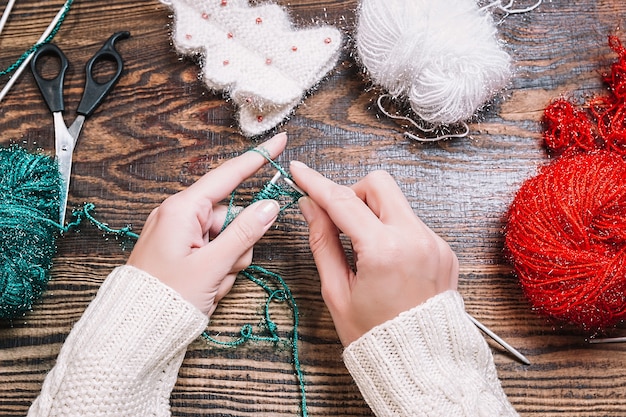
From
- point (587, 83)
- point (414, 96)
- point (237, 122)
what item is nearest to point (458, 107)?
point (414, 96)

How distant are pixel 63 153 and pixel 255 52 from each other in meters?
0.41

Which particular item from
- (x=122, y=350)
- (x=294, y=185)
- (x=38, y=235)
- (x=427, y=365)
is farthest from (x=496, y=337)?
(x=38, y=235)

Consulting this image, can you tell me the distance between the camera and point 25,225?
3.11 ft

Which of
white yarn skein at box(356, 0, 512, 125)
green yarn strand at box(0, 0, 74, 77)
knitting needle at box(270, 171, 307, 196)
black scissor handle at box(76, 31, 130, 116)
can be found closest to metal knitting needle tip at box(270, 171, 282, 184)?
knitting needle at box(270, 171, 307, 196)

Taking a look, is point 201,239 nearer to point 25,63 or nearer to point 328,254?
point 328,254

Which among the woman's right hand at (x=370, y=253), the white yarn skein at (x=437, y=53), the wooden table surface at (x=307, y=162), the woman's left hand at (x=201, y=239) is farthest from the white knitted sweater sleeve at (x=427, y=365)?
the white yarn skein at (x=437, y=53)

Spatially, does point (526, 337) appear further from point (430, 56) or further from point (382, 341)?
point (430, 56)

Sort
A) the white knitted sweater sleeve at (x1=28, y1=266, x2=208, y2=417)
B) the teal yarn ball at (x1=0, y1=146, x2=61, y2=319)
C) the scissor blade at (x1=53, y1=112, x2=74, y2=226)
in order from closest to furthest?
the white knitted sweater sleeve at (x1=28, y1=266, x2=208, y2=417) → the teal yarn ball at (x1=0, y1=146, x2=61, y2=319) → the scissor blade at (x1=53, y1=112, x2=74, y2=226)

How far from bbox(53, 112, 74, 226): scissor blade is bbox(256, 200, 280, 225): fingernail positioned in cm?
39

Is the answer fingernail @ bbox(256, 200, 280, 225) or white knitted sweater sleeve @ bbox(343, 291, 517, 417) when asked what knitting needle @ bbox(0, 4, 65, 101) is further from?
white knitted sweater sleeve @ bbox(343, 291, 517, 417)

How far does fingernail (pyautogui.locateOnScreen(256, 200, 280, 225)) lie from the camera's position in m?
0.92

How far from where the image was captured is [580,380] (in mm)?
992

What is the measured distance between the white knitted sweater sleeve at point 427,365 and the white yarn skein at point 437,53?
343 mm

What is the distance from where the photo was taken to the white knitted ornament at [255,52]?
105cm
